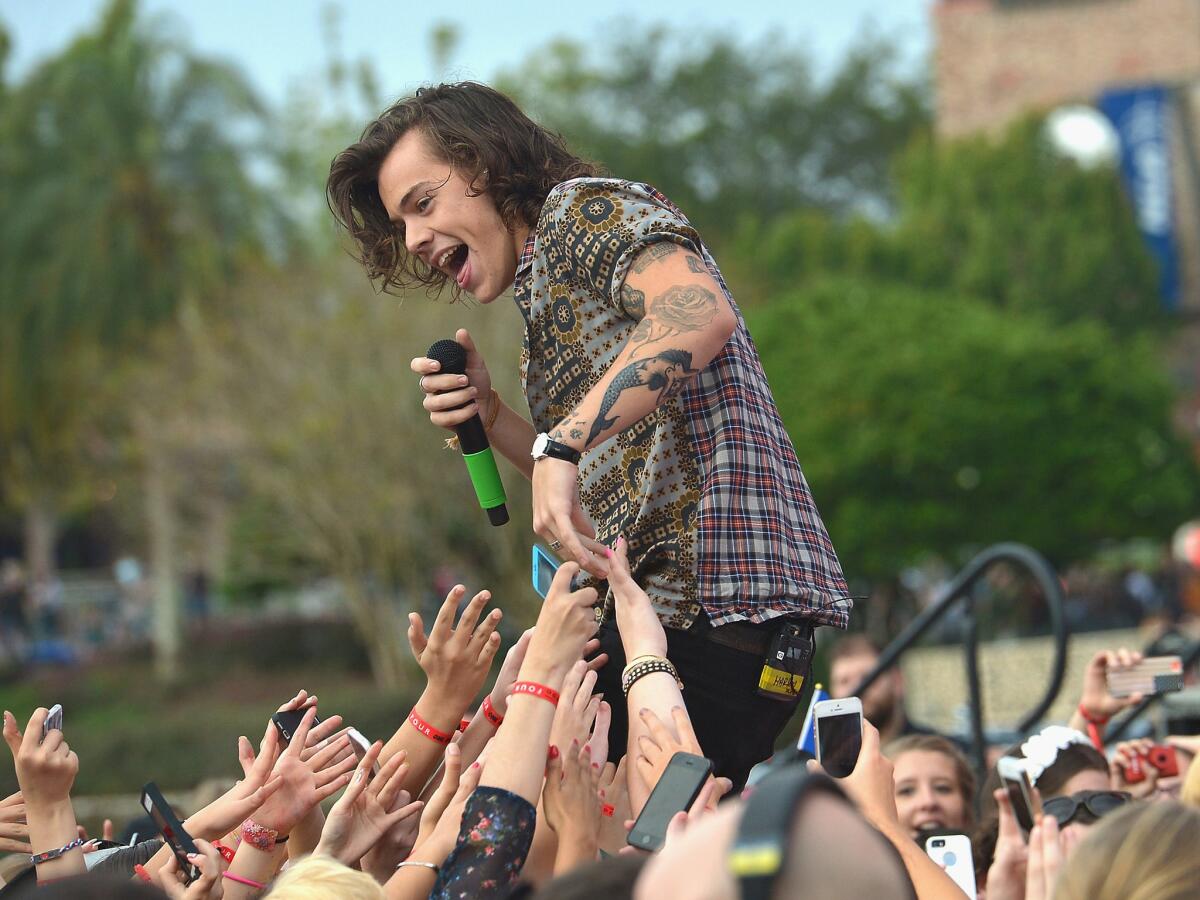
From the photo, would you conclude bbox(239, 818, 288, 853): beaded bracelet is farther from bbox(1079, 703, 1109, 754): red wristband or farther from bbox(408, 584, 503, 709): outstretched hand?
bbox(1079, 703, 1109, 754): red wristband

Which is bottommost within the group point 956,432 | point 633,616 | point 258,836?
point 956,432

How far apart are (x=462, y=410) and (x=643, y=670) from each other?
2.17 ft

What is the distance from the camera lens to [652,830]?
7.93 feet

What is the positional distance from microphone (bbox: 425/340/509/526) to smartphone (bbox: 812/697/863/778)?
0.70 m

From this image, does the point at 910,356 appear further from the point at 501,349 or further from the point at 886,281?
the point at 886,281

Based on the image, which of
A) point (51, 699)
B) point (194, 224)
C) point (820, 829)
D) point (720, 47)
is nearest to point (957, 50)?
point (720, 47)

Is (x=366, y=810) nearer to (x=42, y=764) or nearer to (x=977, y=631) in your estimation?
(x=42, y=764)

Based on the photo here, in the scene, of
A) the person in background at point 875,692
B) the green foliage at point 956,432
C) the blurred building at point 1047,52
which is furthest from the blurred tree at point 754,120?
the person in background at point 875,692

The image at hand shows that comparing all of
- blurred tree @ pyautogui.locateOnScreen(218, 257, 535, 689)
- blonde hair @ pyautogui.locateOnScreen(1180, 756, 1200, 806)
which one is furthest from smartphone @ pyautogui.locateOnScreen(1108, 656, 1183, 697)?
blurred tree @ pyautogui.locateOnScreen(218, 257, 535, 689)

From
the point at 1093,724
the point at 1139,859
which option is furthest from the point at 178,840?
the point at 1093,724

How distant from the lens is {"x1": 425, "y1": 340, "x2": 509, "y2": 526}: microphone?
10.2 ft

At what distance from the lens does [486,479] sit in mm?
3102

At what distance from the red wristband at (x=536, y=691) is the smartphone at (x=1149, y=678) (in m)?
2.03

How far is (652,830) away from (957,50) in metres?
39.9
